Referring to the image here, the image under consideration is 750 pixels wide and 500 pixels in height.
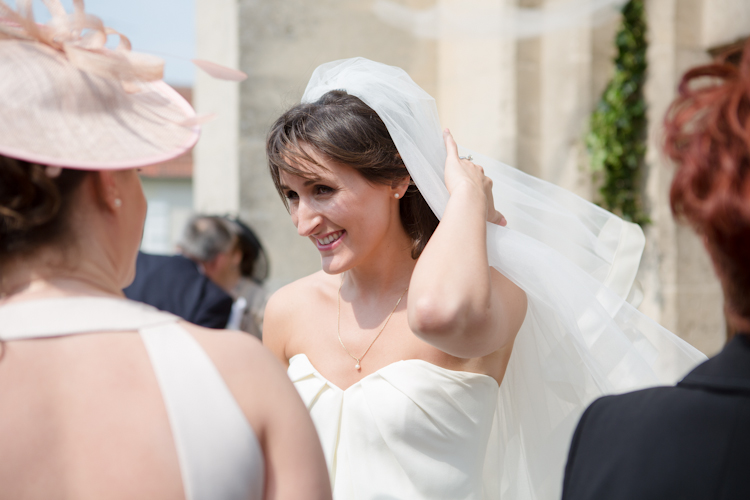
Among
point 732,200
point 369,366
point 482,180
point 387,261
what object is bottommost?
point 369,366

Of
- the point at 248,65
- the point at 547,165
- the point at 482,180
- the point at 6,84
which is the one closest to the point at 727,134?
the point at 482,180

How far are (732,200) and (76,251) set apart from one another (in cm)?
98

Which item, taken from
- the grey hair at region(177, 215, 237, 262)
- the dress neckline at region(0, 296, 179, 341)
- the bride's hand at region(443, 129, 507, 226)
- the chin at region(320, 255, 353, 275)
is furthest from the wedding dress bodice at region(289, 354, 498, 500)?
the grey hair at region(177, 215, 237, 262)

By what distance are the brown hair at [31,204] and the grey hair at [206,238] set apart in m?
3.25

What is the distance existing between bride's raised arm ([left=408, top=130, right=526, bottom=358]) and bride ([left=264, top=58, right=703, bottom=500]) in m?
0.02

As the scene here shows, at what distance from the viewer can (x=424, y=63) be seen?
5723mm

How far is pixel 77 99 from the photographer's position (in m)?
1.01

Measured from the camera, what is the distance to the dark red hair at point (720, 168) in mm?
831

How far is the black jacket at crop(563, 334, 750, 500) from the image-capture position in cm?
84

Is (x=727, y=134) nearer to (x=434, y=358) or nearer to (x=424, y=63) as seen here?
(x=434, y=358)

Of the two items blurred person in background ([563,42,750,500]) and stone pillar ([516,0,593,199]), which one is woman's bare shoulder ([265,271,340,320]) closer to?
blurred person in background ([563,42,750,500])

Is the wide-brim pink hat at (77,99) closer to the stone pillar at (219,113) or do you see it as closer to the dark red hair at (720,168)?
the dark red hair at (720,168)

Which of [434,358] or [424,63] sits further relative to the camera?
[424,63]

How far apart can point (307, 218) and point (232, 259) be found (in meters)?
2.47
